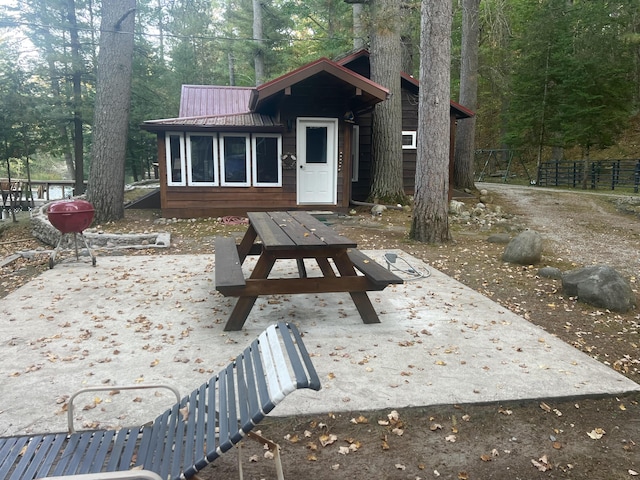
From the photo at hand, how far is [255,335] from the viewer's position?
3.96 m

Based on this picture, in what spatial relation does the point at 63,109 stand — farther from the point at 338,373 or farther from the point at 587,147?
the point at 587,147

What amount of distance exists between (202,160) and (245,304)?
8.75 meters

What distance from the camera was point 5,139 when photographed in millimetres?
14750

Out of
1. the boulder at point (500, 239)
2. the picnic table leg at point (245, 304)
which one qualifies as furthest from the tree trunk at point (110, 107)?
the boulder at point (500, 239)

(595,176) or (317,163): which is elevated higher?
(317,163)

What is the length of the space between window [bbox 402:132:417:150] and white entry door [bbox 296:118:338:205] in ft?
10.6

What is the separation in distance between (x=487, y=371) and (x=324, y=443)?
142 cm

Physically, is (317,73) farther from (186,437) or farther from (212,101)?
(186,437)

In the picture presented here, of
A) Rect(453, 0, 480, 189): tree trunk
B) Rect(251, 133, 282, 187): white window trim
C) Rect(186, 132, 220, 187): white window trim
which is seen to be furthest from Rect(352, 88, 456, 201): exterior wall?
Rect(186, 132, 220, 187): white window trim

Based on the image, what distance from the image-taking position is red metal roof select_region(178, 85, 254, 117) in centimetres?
1387

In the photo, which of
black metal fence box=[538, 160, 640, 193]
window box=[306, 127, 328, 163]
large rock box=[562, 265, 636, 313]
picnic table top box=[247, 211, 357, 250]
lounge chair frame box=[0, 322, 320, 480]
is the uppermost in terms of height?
window box=[306, 127, 328, 163]

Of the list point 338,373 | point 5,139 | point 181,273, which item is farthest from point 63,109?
point 338,373

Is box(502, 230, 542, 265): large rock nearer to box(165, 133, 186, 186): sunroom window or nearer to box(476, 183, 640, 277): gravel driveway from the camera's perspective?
box(476, 183, 640, 277): gravel driveway

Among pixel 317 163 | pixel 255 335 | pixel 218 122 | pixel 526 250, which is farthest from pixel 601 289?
pixel 218 122
